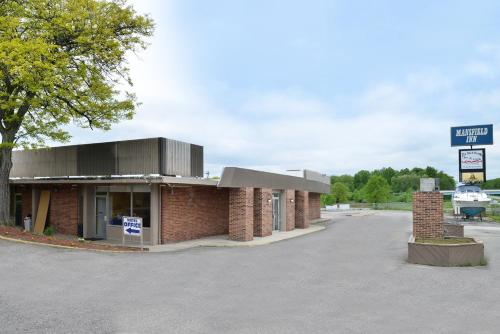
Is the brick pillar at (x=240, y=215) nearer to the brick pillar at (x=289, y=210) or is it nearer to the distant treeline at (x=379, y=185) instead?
the brick pillar at (x=289, y=210)

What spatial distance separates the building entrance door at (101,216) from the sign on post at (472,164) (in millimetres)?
43972

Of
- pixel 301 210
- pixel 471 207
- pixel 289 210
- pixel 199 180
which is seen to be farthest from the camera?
pixel 471 207

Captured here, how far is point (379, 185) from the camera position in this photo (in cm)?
8712

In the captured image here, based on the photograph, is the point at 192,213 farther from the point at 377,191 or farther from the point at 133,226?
the point at 377,191

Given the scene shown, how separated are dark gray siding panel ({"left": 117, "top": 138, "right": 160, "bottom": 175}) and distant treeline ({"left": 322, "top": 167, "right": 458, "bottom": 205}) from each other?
7178 centimetres

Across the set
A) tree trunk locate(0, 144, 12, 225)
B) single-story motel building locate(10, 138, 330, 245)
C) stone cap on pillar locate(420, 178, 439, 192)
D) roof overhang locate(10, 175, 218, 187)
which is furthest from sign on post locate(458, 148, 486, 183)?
tree trunk locate(0, 144, 12, 225)

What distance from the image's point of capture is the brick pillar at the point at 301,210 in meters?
33.8

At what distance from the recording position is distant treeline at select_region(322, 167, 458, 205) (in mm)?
87875

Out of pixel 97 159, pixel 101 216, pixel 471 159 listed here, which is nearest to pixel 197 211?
pixel 101 216

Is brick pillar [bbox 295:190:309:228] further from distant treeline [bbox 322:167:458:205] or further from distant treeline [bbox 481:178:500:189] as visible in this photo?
distant treeline [bbox 481:178:500:189]

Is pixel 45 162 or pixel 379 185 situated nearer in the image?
pixel 45 162

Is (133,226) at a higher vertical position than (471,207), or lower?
higher

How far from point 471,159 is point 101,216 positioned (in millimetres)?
45145

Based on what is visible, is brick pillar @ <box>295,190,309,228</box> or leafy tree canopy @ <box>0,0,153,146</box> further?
brick pillar @ <box>295,190,309,228</box>
